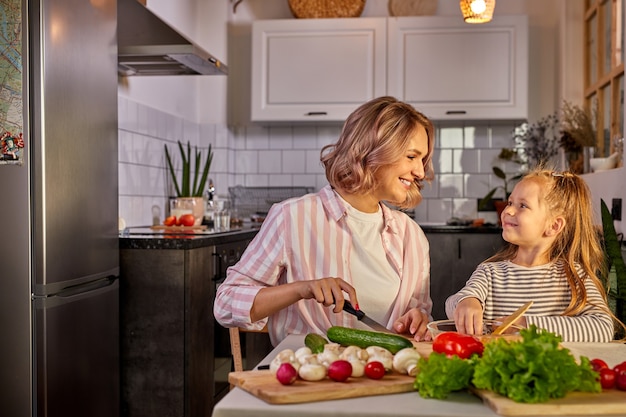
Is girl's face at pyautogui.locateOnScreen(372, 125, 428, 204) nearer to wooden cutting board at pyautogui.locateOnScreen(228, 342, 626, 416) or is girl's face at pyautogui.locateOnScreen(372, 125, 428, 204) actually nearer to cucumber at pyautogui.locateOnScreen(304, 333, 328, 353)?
Result: cucumber at pyautogui.locateOnScreen(304, 333, 328, 353)

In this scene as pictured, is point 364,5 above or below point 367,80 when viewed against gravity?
above

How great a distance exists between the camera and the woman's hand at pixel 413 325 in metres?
1.74

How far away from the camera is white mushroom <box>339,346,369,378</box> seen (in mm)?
1282

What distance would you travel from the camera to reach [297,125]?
5566 millimetres

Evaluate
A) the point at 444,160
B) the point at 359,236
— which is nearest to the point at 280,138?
the point at 444,160

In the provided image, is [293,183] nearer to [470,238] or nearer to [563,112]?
[470,238]

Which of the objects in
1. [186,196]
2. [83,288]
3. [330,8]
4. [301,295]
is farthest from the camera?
[330,8]

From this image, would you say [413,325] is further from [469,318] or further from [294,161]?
[294,161]

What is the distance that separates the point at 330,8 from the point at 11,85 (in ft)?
10.1

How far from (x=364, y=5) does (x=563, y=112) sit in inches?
57.8

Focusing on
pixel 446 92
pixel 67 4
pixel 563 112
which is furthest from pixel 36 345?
pixel 563 112

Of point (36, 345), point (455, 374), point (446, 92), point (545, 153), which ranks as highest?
point (446, 92)

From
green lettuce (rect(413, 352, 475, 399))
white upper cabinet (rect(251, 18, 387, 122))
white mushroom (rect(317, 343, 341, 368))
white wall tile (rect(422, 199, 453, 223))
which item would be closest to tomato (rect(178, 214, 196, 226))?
white upper cabinet (rect(251, 18, 387, 122))

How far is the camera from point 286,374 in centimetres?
123
